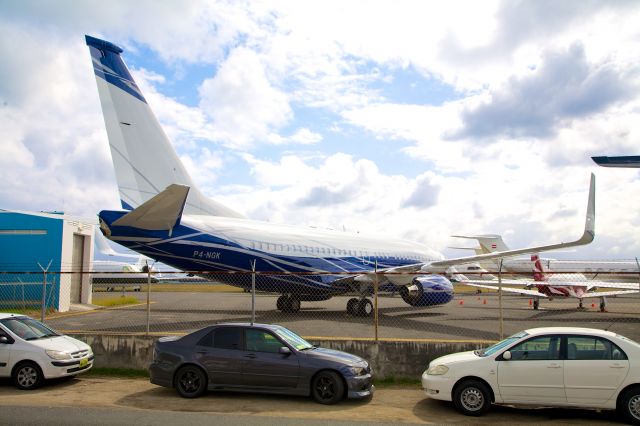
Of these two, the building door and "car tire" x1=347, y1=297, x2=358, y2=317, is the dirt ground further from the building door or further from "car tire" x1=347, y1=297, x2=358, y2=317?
the building door

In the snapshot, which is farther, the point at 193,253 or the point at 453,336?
the point at 193,253

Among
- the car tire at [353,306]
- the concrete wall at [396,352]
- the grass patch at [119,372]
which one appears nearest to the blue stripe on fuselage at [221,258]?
the car tire at [353,306]

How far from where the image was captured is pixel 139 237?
1905cm

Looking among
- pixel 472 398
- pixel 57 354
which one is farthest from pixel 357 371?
pixel 57 354

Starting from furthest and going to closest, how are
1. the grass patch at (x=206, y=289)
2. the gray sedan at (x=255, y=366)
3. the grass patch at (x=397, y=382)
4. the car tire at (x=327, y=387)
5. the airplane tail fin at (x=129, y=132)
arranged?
1. the grass patch at (x=206, y=289)
2. the airplane tail fin at (x=129, y=132)
3. the grass patch at (x=397, y=382)
4. the gray sedan at (x=255, y=366)
5. the car tire at (x=327, y=387)

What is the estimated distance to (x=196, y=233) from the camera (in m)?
20.8

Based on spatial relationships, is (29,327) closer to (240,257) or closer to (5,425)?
(5,425)

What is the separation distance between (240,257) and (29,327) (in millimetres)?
10529

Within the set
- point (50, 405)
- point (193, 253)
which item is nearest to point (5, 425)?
point (50, 405)

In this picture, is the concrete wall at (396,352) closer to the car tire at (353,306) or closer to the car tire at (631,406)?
the car tire at (631,406)

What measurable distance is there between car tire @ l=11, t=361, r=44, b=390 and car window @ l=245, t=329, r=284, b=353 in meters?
4.14

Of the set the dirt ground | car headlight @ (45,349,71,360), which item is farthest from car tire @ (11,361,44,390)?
car headlight @ (45,349,71,360)

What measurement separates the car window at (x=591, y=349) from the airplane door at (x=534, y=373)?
210mm

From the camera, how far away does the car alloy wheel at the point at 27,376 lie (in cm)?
1093
